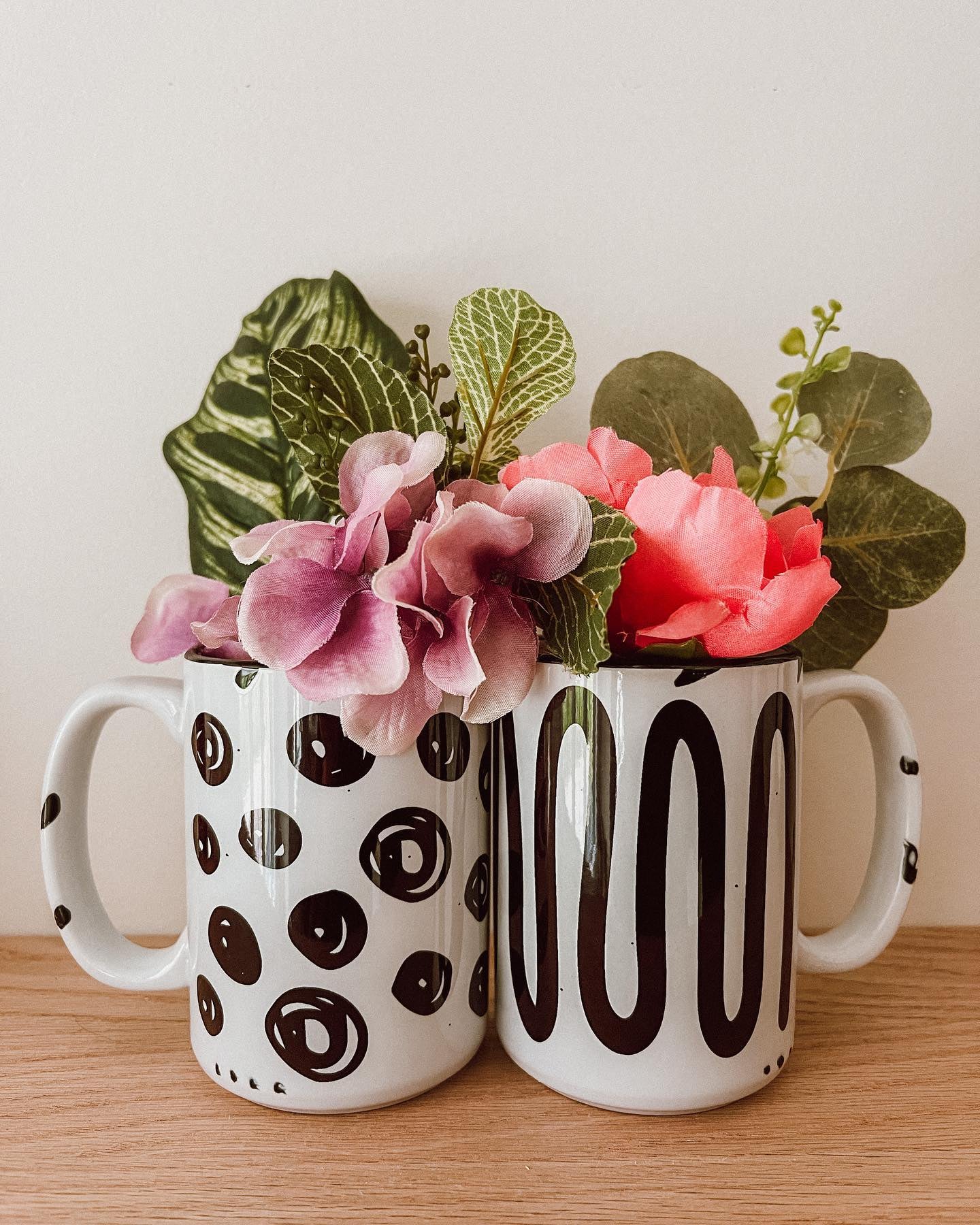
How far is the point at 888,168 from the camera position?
0.62 meters

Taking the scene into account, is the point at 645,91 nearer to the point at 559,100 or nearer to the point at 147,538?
the point at 559,100

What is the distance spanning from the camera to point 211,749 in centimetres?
44

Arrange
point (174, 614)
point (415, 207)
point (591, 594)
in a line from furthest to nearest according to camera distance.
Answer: point (415, 207)
point (174, 614)
point (591, 594)

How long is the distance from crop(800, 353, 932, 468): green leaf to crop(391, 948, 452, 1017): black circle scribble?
358 mm

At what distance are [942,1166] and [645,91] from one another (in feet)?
2.05

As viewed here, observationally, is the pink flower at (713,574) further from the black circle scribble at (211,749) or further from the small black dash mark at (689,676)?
the black circle scribble at (211,749)

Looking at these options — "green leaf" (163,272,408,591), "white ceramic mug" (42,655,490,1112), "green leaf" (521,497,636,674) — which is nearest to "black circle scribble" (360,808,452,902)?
"white ceramic mug" (42,655,490,1112)

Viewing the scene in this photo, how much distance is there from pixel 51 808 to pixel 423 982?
213 millimetres

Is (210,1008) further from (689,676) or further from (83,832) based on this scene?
(689,676)

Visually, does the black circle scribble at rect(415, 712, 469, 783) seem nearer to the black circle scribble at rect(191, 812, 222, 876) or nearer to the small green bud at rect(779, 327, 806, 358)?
the black circle scribble at rect(191, 812, 222, 876)

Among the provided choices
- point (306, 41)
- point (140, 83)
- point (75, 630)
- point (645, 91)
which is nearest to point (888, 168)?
point (645, 91)

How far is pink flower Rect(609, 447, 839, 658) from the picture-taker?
1.26 feet

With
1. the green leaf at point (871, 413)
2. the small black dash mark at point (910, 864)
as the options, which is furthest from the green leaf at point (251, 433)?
the small black dash mark at point (910, 864)

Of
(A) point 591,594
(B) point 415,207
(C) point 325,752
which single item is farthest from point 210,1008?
(B) point 415,207
